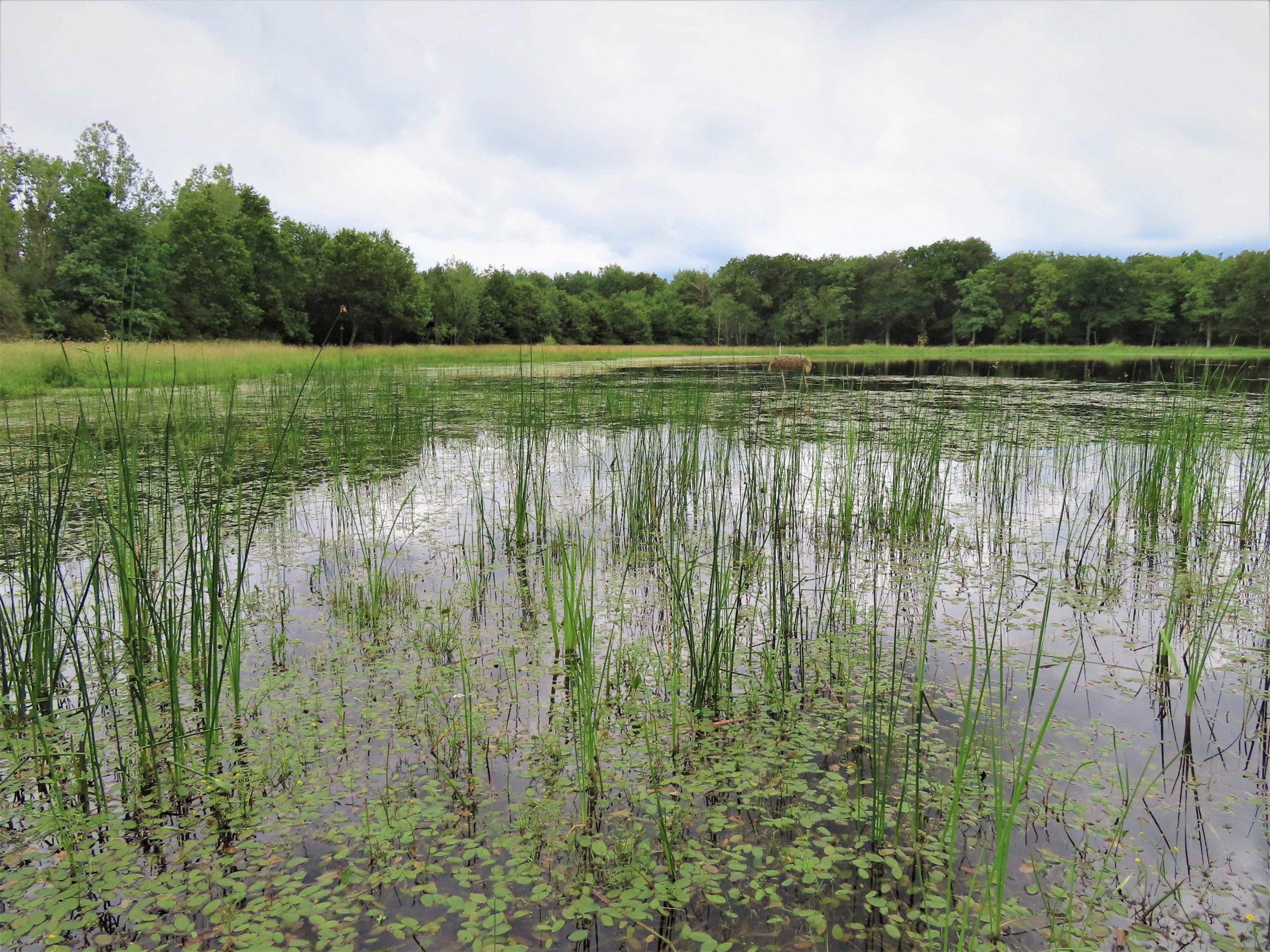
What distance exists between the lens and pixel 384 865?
1593 millimetres

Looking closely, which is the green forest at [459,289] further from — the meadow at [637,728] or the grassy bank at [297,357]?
the meadow at [637,728]

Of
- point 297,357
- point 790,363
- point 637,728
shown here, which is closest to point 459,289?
point 297,357

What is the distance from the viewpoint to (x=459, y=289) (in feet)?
141

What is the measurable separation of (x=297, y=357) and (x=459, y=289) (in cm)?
2740

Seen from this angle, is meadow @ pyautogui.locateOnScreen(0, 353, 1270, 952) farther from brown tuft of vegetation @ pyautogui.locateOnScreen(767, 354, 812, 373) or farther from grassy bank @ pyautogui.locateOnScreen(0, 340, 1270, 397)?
brown tuft of vegetation @ pyautogui.locateOnScreen(767, 354, 812, 373)

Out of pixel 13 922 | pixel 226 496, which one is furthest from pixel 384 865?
pixel 226 496

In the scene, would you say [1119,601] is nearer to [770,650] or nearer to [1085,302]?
[770,650]

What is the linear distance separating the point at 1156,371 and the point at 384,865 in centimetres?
2302

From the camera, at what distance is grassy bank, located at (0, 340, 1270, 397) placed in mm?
10406

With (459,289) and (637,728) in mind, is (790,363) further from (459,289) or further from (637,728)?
(459,289)

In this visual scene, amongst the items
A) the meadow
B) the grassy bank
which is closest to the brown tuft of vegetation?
the grassy bank

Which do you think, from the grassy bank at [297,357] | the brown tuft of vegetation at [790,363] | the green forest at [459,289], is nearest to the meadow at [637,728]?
the grassy bank at [297,357]

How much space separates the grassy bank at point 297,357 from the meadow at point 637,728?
1.15 metres

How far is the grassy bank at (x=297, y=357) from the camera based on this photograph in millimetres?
10406
